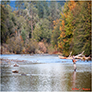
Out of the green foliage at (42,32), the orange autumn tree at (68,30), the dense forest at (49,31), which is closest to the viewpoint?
the dense forest at (49,31)

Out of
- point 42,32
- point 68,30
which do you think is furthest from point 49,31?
point 68,30

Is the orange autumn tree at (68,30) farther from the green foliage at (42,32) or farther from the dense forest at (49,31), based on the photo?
the green foliage at (42,32)

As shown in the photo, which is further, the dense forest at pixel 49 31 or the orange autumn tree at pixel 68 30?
the orange autumn tree at pixel 68 30

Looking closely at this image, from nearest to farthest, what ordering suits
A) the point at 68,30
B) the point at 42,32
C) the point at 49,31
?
the point at 68,30 < the point at 42,32 < the point at 49,31

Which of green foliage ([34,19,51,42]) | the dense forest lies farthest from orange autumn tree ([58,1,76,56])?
green foliage ([34,19,51,42])

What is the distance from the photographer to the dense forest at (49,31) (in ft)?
151

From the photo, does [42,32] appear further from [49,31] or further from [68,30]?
[68,30]

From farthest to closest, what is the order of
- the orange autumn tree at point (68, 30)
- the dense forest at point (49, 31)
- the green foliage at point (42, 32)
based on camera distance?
the green foliage at point (42, 32) < the orange autumn tree at point (68, 30) < the dense forest at point (49, 31)

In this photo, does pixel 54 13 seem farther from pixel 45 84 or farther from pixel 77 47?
pixel 45 84

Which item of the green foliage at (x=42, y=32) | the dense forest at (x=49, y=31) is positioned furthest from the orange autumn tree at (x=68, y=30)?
the green foliage at (x=42, y=32)

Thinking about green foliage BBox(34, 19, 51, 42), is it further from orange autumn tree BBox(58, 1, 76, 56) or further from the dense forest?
orange autumn tree BBox(58, 1, 76, 56)

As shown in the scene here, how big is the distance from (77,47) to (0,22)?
29846 mm

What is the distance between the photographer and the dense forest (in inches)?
1810

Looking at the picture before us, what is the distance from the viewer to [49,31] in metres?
106
